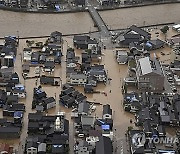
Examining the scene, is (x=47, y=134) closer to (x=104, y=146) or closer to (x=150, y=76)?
(x=104, y=146)

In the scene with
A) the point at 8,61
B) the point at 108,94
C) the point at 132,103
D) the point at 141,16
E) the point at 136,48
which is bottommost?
the point at 132,103

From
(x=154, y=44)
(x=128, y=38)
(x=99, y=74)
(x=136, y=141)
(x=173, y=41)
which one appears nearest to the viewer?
(x=136, y=141)

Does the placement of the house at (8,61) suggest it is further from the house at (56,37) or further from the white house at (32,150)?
the white house at (32,150)

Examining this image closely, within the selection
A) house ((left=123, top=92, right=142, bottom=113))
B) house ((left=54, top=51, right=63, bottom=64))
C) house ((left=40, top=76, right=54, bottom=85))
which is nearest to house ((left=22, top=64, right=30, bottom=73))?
house ((left=40, top=76, right=54, bottom=85))

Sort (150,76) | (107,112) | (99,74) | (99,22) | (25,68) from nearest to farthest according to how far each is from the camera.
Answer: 1. (107,112)
2. (150,76)
3. (99,74)
4. (25,68)
5. (99,22)

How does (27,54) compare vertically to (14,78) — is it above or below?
above

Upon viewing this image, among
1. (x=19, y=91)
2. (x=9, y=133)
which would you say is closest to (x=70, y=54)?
(x=19, y=91)

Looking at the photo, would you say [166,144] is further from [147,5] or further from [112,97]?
[147,5]
